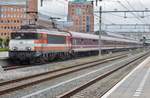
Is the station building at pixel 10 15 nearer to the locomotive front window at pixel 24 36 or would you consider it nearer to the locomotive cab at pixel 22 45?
the locomotive front window at pixel 24 36

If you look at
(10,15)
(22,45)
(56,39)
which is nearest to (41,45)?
(22,45)

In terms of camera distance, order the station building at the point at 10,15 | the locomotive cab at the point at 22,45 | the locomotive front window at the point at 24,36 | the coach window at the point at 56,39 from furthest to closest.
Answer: the station building at the point at 10,15 < the coach window at the point at 56,39 < the locomotive front window at the point at 24,36 < the locomotive cab at the point at 22,45

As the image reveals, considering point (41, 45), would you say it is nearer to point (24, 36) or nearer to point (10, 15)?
point (24, 36)

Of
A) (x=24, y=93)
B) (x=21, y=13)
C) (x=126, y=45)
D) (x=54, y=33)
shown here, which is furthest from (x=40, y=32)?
(x=21, y=13)

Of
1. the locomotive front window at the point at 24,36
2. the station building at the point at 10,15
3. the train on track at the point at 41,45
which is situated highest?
the station building at the point at 10,15

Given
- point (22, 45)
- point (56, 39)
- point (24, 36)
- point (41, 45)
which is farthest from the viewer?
point (56, 39)

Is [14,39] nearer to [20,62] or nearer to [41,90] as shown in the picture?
[20,62]

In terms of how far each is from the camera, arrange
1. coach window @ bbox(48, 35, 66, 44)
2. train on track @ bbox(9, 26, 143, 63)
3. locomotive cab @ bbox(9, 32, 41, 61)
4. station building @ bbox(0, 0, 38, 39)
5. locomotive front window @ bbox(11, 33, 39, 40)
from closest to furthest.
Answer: locomotive cab @ bbox(9, 32, 41, 61)
train on track @ bbox(9, 26, 143, 63)
locomotive front window @ bbox(11, 33, 39, 40)
coach window @ bbox(48, 35, 66, 44)
station building @ bbox(0, 0, 38, 39)

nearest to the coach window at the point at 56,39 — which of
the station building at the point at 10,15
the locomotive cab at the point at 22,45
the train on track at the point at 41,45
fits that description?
the train on track at the point at 41,45

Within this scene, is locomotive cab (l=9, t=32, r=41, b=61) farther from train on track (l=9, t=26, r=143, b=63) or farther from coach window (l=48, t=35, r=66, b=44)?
coach window (l=48, t=35, r=66, b=44)

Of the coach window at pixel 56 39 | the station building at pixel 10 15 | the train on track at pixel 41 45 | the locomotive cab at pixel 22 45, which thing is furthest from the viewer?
the station building at pixel 10 15

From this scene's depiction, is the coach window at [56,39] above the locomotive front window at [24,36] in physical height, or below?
below

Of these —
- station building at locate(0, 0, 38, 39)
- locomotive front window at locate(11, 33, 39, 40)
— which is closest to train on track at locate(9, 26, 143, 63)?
locomotive front window at locate(11, 33, 39, 40)

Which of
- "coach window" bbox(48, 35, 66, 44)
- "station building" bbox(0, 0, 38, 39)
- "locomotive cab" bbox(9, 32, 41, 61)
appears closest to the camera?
"locomotive cab" bbox(9, 32, 41, 61)
